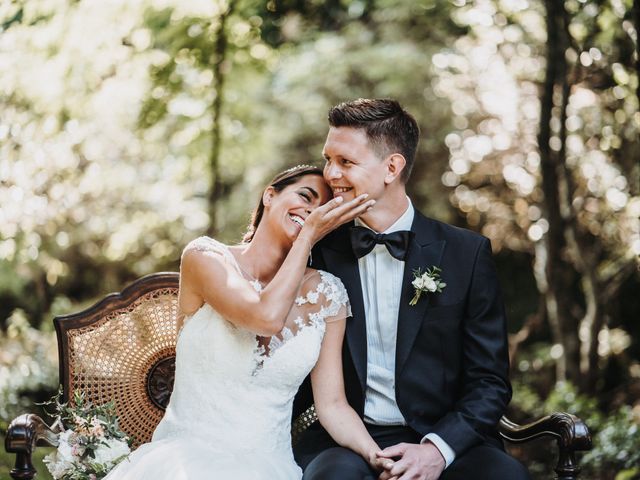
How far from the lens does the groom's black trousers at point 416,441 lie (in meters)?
2.78

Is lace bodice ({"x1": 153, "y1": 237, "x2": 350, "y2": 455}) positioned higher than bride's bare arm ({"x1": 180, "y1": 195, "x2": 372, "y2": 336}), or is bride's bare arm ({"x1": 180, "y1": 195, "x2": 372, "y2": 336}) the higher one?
bride's bare arm ({"x1": 180, "y1": 195, "x2": 372, "y2": 336})

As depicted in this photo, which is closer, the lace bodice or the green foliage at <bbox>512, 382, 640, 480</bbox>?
the lace bodice

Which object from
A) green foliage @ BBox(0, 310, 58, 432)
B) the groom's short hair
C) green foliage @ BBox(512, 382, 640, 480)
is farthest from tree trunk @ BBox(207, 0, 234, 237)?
the groom's short hair

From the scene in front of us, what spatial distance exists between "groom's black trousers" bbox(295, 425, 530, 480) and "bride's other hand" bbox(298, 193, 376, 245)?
755mm

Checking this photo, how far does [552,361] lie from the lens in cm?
781

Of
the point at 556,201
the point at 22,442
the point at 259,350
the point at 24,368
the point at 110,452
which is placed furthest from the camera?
the point at 24,368

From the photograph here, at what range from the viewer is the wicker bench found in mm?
3350

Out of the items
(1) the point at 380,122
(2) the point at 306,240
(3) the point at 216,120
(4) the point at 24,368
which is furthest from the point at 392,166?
(4) the point at 24,368

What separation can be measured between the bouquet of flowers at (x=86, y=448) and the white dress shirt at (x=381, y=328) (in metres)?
0.93

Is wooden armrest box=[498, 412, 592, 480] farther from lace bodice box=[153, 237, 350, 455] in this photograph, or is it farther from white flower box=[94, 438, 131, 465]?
white flower box=[94, 438, 131, 465]

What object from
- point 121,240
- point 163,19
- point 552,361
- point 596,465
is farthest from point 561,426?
point 121,240

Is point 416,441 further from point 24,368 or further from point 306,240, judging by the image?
point 24,368

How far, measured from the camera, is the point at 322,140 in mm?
9898

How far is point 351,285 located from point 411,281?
0.23 metres
